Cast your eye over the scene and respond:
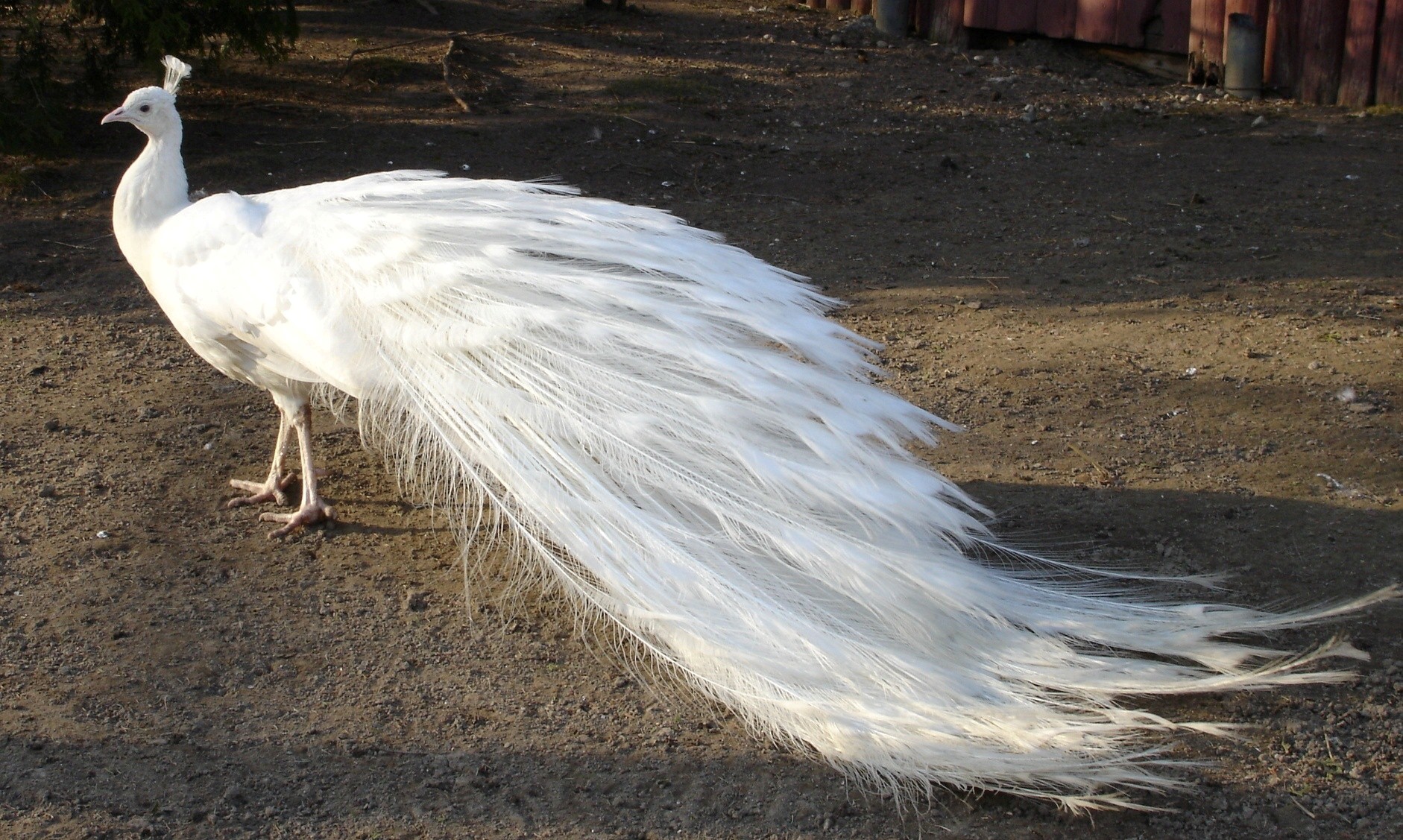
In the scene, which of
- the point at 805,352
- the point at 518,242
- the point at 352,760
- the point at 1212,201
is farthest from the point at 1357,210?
the point at 352,760

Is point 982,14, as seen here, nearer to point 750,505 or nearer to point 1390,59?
point 1390,59

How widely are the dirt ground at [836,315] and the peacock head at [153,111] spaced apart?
3.84ft

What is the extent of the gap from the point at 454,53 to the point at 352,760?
6.73 meters

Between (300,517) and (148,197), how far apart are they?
1.17 metres

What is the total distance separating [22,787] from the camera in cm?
280

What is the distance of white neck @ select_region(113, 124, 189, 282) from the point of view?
12.9 feet

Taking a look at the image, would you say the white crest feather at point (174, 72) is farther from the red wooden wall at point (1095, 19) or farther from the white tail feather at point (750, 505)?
the red wooden wall at point (1095, 19)

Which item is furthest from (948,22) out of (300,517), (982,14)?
(300,517)

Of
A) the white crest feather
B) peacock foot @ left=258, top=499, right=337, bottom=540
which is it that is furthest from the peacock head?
peacock foot @ left=258, top=499, right=337, bottom=540

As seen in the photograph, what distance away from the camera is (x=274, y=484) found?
13.6 feet

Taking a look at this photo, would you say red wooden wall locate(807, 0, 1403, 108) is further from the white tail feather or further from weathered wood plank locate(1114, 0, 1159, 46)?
the white tail feather

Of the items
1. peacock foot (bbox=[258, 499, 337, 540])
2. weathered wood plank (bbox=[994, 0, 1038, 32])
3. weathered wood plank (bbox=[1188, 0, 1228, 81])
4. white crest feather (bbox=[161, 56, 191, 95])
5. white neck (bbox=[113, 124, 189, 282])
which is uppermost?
weathered wood plank (bbox=[994, 0, 1038, 32])

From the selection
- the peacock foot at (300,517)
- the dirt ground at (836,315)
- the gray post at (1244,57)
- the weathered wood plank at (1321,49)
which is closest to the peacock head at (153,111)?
the dirt ground at (836,315)

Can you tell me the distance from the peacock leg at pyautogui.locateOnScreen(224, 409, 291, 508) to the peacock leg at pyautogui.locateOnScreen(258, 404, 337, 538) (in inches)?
4.6
